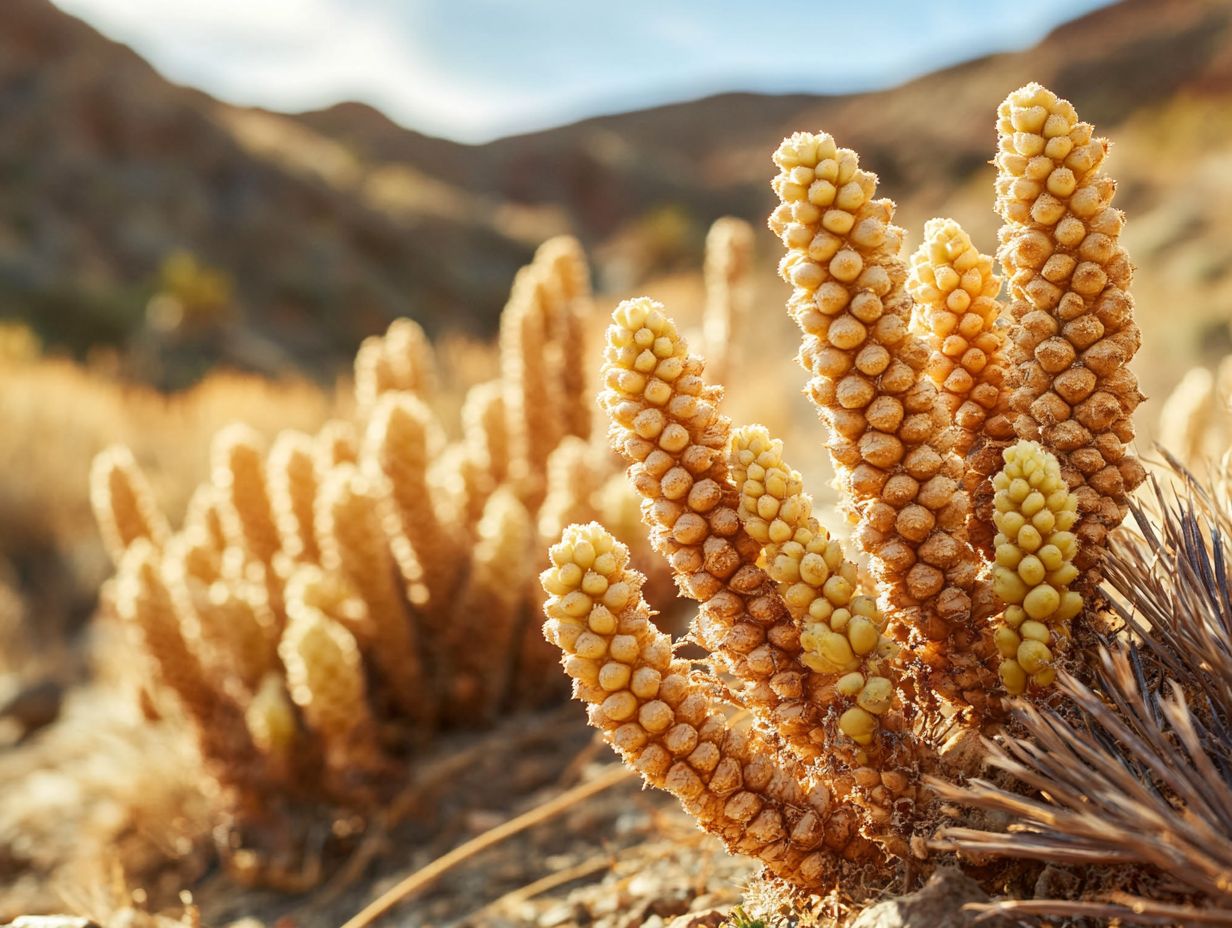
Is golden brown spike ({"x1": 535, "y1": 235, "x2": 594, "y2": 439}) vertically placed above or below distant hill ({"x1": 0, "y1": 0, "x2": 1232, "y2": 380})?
below

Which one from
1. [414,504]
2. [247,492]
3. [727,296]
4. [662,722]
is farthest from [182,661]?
[727,296]

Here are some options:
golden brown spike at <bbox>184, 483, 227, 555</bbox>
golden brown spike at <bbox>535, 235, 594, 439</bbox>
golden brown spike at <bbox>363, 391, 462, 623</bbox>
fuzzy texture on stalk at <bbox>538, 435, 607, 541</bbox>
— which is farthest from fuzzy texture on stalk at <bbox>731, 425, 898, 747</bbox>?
golden brown spike at <bbox>184, 483, 227, 555</bbox>

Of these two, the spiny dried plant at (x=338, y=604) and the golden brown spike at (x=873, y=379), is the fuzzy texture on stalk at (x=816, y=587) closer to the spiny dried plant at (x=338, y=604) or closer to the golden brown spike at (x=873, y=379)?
the golden brown spike at (x=873, y=379)

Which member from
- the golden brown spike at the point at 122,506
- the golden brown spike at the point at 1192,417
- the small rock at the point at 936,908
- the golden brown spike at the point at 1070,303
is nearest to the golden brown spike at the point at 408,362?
the golden brown spike at the point at 122,506

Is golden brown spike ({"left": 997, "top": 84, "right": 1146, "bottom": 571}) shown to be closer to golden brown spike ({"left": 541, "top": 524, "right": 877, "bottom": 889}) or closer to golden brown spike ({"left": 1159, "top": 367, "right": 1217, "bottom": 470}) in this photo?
golden brown spike ({"left": 541, "top": 524, "right": 877, "bottom": 889})

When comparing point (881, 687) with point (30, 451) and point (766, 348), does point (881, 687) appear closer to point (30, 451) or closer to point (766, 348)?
point (30, 451)
